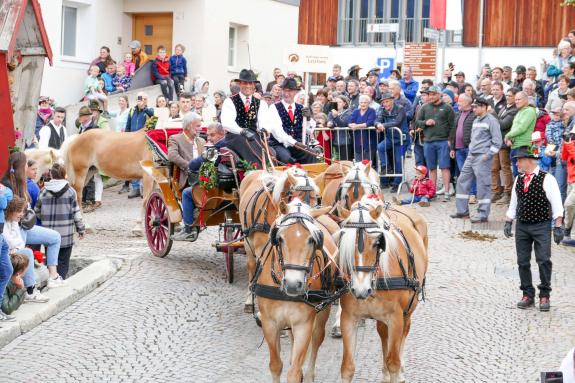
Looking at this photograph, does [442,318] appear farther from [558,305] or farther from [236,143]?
[236,143]

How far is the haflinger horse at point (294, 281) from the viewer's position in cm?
779

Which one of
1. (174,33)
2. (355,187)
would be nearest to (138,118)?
(174,33)

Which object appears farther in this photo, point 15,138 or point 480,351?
point 15,138

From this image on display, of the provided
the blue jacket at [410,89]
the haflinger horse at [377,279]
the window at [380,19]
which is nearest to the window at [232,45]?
the blue jacket at [410,89]

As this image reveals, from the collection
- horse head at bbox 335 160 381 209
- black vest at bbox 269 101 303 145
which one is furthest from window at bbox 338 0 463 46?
horse head at bbox 335 160 381 209

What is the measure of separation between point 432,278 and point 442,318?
79.2 inches

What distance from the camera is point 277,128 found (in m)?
12.6

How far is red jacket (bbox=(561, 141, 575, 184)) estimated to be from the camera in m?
15.1

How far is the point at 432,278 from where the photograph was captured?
1337cm

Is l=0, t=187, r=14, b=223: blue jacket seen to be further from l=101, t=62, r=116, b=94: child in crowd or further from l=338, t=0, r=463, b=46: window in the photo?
l=338, t=0, r=463, b=46: window

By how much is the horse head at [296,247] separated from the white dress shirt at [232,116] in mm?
4440

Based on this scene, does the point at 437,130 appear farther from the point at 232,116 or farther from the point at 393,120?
the point at 232,116

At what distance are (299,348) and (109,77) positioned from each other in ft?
59.9

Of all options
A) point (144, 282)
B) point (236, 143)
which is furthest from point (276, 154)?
point (144, 282)
